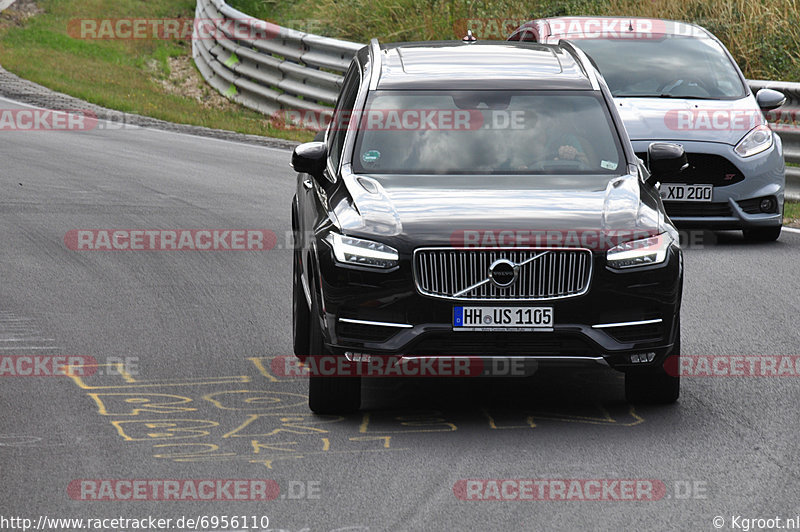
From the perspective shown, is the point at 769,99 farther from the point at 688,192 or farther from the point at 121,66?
the point at 121,66

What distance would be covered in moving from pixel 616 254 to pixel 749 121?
21.1ft

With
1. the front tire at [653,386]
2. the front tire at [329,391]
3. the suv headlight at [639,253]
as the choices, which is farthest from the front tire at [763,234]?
the front tire at [329,391]

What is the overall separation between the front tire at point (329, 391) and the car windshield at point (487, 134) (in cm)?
117

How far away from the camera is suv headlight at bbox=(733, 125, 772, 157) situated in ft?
41.6

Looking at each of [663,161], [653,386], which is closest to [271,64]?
[663,161]

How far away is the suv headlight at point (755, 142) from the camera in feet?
41.6

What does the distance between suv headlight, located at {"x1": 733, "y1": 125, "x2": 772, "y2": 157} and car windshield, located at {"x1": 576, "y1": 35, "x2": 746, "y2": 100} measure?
25.7 inches

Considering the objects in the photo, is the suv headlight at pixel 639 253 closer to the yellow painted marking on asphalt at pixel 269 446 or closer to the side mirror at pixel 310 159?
the yellow painted marking on asphalt at pixel 269 446

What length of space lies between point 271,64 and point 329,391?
15215 mm

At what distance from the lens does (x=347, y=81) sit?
9.54 m

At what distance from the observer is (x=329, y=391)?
7227 mm

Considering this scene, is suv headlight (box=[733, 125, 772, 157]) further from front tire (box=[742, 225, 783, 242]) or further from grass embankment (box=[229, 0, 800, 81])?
grass embankment (box=[229, 0, 800, 81])

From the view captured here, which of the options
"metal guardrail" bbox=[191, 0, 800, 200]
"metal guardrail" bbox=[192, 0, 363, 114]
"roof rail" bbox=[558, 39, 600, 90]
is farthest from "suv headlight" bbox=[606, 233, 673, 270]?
"metal guardrail" bbox=[192, 0, 363, 114]

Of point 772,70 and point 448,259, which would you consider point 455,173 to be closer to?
point 448,259
